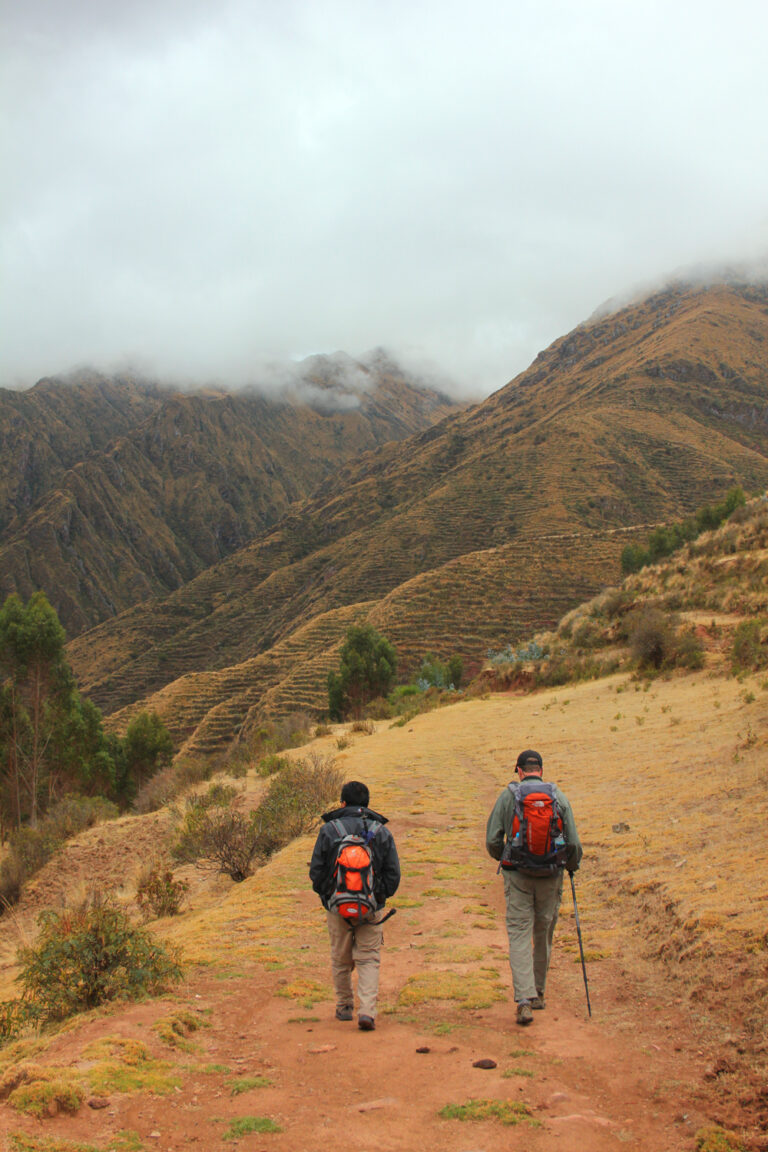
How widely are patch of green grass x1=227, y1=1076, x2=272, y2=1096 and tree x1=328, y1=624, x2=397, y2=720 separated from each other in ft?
144

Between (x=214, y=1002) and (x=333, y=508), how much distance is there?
5715 inches

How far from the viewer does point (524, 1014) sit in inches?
220

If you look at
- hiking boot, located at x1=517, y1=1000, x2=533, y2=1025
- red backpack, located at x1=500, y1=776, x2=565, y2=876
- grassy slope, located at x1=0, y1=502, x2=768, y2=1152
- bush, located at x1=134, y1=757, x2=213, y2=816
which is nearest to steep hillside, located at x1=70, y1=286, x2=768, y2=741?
bush, located at x1=134, y1=757, x2=213, y2=816

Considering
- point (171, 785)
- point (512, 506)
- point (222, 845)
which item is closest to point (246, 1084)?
point (222, 845)

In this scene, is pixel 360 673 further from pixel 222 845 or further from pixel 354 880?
pixel 354 880

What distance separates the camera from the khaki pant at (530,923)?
5832 mm

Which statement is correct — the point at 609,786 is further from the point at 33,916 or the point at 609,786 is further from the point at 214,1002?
the point at 33,916

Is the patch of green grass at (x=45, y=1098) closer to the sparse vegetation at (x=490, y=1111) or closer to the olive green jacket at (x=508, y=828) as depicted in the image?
the sparse vegetation at (x=490, y=1111)

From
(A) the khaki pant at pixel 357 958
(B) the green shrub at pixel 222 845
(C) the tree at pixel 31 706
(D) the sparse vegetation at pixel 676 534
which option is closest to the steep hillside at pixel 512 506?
(D) the sparse vegetation at pixel 676 534

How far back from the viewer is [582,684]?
29109 millimetres

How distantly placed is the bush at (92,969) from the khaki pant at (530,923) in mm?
2904

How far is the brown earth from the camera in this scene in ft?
13.0

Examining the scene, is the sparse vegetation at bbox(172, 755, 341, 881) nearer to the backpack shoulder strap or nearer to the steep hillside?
the backpack shoulder strap

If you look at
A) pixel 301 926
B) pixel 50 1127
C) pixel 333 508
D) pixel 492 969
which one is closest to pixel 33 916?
pixel 301 926
